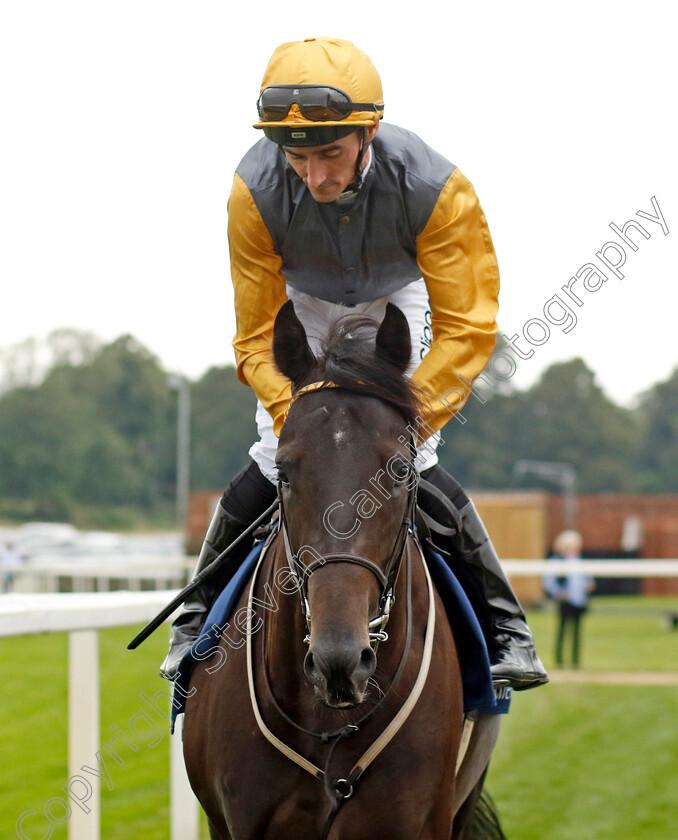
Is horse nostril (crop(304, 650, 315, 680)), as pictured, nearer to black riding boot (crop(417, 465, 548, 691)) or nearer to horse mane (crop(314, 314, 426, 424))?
horse mane (crop(314, 314, 426, 424))

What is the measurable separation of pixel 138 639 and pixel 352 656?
138 centimetres

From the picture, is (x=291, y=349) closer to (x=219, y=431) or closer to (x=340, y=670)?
(x=340, y=670)

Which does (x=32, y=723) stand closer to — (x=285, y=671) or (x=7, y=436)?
(x=285, y=671)

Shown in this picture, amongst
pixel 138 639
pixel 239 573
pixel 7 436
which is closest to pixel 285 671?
pixel 239 573

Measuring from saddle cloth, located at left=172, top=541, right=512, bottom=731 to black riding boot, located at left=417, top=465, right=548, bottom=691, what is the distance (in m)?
0.10

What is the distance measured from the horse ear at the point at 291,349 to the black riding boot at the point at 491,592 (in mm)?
653

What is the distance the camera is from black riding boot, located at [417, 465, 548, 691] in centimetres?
345

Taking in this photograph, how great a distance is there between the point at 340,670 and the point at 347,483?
0.47 metres

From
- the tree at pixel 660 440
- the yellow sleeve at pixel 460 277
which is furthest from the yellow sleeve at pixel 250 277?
the tree at pixel 660 440

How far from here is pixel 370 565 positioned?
8.21 ft

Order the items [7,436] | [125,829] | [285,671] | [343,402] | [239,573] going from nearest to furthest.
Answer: [343,402] < [285,671] < [239,573] < [125,829] < [7,436]

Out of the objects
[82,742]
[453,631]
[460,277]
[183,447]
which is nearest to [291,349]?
[460,277]

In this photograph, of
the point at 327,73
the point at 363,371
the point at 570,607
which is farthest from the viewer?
the point at 570,607

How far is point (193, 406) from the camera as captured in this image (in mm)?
66625
